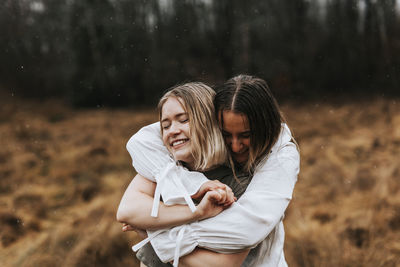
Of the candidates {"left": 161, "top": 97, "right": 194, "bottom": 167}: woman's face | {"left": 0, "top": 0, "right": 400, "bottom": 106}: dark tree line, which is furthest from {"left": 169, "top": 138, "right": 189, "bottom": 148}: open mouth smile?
{"left": 0, "top": 0, "right": 400, "bottom": 106}: dark tree line

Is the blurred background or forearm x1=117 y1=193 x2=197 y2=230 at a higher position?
forearm x1=117 y1=193 x2=197 y2=230

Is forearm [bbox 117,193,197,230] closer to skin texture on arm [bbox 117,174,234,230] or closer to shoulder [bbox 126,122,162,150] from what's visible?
skin texture on arm [bbox 117,174,234,230]

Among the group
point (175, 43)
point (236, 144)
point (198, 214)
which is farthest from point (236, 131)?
point (175, 43)

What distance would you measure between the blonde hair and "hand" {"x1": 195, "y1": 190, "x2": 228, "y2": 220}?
15 cm

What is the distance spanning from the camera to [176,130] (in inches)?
56.7

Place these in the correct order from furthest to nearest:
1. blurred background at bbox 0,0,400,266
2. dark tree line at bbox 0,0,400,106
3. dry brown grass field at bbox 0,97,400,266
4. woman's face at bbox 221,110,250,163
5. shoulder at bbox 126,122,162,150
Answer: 1. dark tree line at bbox 0,0,400,106
2. blurred background at bbox 0,0,400,266
3. dry brown grass field at bbox 0,97,400,266
4. shoulder at bbox 126,122,162,150
5. woman's face at bbox 221,110,250,163

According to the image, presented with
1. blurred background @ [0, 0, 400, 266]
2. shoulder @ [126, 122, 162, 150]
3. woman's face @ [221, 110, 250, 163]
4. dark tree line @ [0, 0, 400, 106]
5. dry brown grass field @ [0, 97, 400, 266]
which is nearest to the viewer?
woman's face @ [221, 110, 250, 163]

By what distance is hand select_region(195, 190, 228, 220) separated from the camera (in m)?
1.29

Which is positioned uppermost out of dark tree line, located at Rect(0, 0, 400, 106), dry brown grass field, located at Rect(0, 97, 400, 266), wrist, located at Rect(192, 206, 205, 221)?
wrist, located at Rect(192, 206, 205, 221)

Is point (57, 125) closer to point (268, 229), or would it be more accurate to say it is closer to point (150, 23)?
point (150, 23)

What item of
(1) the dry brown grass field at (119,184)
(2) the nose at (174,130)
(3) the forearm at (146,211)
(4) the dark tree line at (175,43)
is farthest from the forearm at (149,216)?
(4) the dark tree line at (175,43)

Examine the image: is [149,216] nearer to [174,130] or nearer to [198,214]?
[198,214]

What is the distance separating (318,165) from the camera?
630 cm

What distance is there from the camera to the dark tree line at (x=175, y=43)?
6.40m
